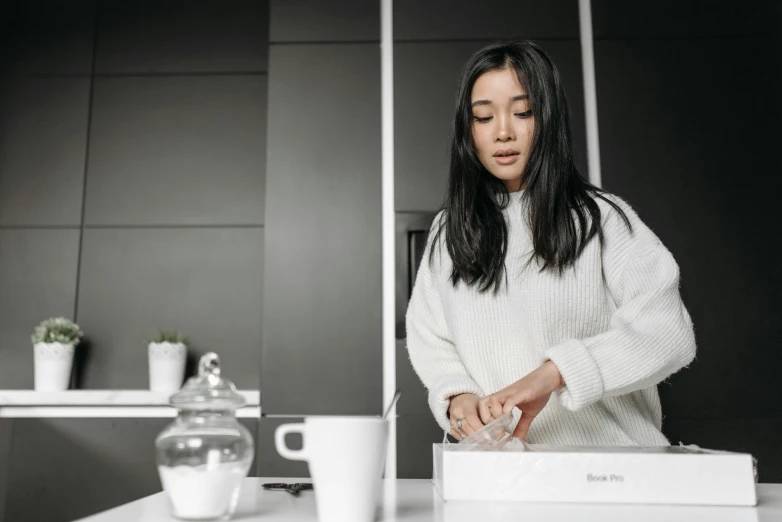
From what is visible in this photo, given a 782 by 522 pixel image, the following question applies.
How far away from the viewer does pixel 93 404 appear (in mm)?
2402

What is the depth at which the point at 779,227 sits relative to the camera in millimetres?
2379

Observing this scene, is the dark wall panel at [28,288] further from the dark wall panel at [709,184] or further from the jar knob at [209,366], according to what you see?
the jar knob at [209,366]

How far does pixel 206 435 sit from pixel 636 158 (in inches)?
85.2

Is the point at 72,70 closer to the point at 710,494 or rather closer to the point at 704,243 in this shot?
the point at 704,243

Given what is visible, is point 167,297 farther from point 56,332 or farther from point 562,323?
point 562,323

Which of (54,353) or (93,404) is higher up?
(54,353)

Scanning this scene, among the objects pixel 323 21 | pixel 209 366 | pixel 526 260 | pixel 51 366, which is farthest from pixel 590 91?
pixel 51 366

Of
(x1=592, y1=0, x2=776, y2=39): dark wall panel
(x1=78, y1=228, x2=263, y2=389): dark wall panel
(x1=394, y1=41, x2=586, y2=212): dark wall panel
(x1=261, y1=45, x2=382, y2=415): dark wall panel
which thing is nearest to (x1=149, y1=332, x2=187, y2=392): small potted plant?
(x1=78, y1=228, x2=263, y2=389): dark wall panel

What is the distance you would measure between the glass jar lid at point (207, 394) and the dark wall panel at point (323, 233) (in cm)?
173

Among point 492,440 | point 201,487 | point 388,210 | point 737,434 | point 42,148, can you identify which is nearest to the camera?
point 201,487

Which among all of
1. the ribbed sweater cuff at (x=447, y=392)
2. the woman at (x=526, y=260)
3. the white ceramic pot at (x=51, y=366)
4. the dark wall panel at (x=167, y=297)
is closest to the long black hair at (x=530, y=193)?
the woman at (x=526, y=260)

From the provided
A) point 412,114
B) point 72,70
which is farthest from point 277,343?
point 72,70

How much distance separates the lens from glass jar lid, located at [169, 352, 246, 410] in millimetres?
657

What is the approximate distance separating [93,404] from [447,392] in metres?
1.74
